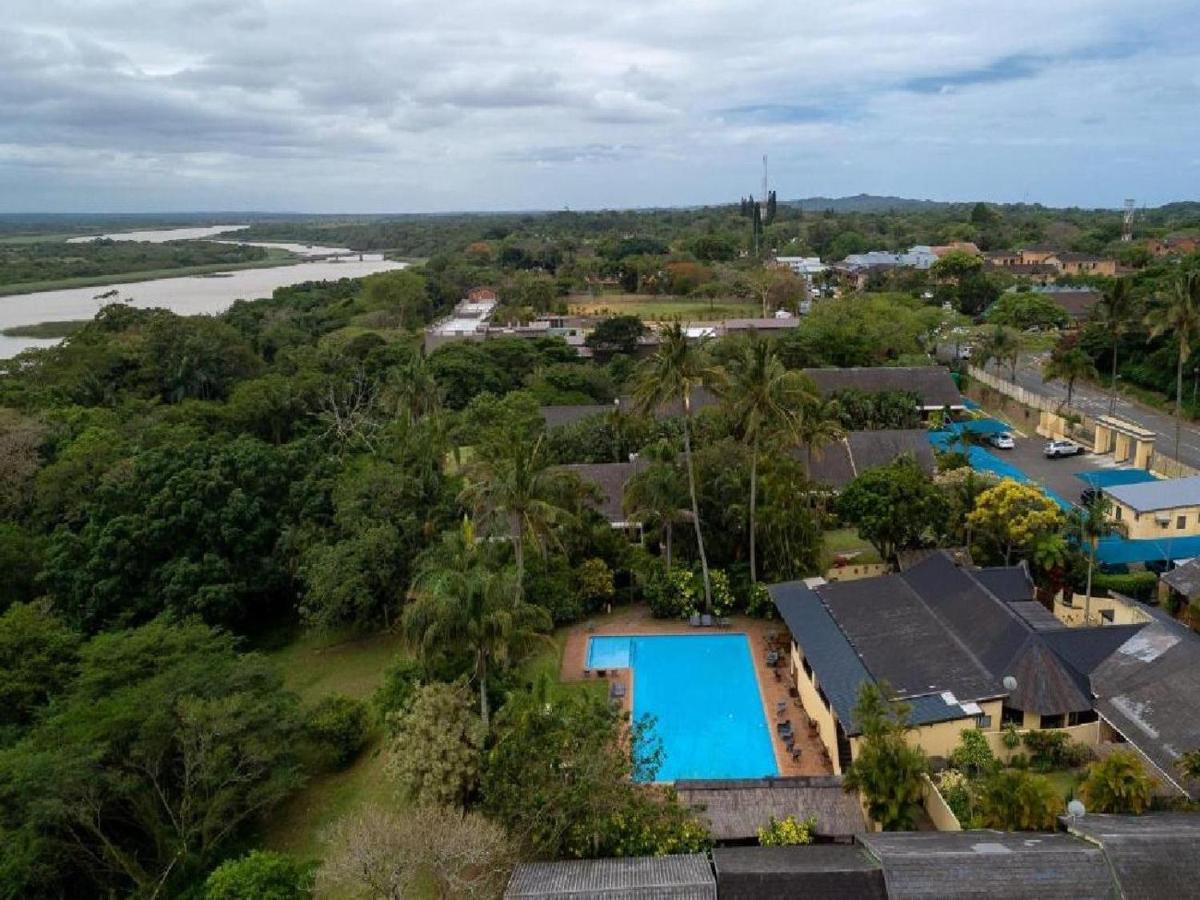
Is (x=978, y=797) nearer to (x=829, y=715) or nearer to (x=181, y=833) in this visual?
(x=829, y=715)

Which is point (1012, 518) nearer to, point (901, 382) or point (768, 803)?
point (768, 803)

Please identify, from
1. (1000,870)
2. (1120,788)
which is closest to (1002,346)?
(1120,788)

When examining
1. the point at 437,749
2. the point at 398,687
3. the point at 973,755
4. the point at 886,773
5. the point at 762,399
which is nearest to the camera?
the point at 886,773

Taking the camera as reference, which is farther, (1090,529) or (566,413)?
→ (566,413)

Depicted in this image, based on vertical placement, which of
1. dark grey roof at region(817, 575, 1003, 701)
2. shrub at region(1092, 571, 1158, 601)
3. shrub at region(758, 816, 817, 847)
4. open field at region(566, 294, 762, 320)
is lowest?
shrub at region(758, 816, 817, 847)

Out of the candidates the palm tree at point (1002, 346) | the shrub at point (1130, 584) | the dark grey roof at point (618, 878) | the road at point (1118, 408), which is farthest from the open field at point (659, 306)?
the dark grey roof at point (618, 878)

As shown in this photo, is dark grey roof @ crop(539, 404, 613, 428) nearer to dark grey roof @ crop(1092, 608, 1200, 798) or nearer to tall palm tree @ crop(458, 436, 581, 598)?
tall palm tree @ crop(458, 436, 581, 598)

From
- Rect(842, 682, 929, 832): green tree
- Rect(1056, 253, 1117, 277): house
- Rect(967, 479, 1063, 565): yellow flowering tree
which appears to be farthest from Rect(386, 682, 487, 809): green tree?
Rect(1056, 253, 1117, 277): house
